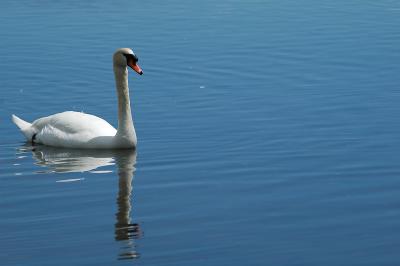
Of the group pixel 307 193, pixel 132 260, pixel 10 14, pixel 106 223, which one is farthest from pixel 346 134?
pixel 10 14

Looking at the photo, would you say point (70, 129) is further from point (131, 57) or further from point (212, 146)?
point (212, 146)

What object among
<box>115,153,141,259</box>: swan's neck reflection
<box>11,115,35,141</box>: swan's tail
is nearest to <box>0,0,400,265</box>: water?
<box>115,153,141,259</box>: swan's neck reflection

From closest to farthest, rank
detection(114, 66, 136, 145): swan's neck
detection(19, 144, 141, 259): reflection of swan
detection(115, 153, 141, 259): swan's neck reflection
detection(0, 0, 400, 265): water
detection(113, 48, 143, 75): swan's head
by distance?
1. detection(115, 153, 141, 259): swan's neck reflection
2. detection(0, 0, 400, 265): water
3. detection(19, 144, 141, 259): reflection of swan
4. detection(114, 66, 136, 145): swan's neck
5. detection(113, 48, 143, 75): swan's head

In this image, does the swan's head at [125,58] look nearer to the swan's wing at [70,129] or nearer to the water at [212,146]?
the swan's wing at [70,129]

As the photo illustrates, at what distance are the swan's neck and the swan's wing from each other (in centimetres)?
21

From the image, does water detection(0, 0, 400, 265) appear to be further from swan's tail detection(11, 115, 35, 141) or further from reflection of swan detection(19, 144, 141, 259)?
swan's tail detection(11, 115, 35, 141)

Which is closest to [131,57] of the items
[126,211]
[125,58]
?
[125,58]

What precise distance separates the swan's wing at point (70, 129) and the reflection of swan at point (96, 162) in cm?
11

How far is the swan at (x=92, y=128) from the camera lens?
1320cm

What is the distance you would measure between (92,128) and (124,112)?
0.43m

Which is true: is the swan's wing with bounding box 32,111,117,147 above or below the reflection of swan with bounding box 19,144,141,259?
above

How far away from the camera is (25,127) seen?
13.8m

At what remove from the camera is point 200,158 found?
12.4 meters

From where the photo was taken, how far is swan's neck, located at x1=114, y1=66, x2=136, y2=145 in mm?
13109
